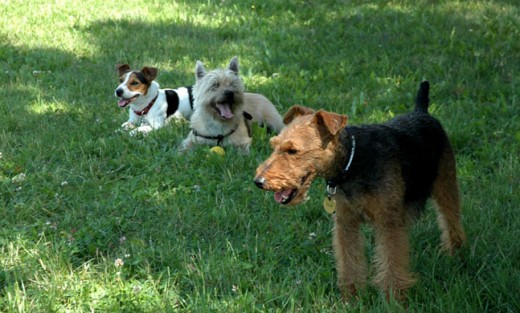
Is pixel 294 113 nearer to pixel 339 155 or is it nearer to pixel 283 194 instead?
pixel 339 155

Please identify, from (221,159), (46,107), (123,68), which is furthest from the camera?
(123,68)

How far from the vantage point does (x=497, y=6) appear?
11.1m

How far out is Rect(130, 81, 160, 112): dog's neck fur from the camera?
7.52 metres

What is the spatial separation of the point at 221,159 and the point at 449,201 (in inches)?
88.9

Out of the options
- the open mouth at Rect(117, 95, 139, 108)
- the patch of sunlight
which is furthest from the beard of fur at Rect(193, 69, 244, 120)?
the patch of sunlight

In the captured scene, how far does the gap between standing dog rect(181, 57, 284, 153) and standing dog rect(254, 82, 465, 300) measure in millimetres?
2620

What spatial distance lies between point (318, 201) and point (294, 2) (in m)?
7.80

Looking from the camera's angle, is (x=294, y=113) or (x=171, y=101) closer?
(x=294, y=113)

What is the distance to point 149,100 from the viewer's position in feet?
25.0

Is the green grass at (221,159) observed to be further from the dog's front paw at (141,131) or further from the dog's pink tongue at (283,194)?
the dog's pink tongue at (283,194)

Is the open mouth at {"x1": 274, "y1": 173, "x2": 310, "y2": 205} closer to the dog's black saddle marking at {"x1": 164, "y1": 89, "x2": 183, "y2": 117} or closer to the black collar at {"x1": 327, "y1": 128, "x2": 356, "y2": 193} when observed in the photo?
the black collar at {"x1": 327, "y1": 128, "x2": 356, "y2": 193}

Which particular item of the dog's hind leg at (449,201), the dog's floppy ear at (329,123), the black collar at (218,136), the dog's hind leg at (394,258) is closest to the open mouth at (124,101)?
the black collar at (218,136)

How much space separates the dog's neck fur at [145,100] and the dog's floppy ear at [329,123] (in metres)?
4.30

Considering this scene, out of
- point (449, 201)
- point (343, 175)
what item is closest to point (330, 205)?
A: point (343, 175)
